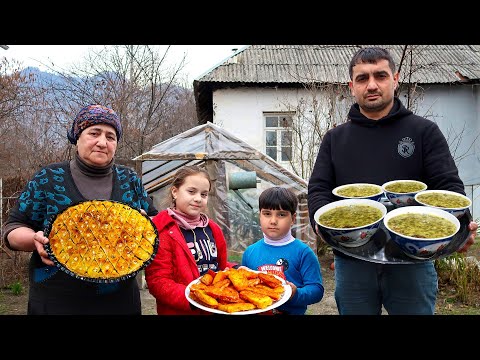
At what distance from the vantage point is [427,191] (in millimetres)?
2365

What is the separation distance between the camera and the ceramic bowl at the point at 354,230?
2.21 meters

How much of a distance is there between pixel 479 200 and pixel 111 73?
461 inches

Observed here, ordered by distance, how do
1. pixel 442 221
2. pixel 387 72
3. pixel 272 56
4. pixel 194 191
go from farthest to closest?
pixel 272 56, pixel 194 191, pixel 387 72, pixel 442 221

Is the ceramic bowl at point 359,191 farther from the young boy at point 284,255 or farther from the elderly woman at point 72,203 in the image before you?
the elderly woman at point 72,203

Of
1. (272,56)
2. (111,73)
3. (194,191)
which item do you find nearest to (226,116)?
(272,56)

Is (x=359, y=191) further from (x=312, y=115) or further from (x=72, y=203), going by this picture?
(x=312, y=115)

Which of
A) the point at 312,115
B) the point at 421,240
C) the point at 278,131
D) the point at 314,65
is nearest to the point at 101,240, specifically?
the point at 421,240

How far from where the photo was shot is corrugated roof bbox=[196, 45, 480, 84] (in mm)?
13281

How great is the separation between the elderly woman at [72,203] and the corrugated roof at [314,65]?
1030 cm

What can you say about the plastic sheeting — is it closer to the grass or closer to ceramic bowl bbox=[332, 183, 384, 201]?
the grass

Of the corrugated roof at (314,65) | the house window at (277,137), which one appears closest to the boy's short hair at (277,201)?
the corrugated roof at (314,65)

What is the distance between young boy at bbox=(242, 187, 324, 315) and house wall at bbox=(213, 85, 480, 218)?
10490 millimetres

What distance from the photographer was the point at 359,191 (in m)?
2.43
